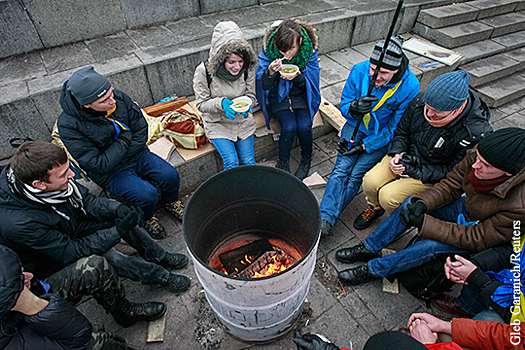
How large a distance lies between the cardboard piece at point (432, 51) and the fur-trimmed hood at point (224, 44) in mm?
4257

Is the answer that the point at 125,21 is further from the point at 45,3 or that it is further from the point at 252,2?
the point at 252,2

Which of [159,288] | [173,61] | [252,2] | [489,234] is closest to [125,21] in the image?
[173,61]

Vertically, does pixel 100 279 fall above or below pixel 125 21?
below

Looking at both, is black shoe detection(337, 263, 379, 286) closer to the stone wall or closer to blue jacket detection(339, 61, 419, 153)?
blue jacket detection(339, 61, 419, 153)

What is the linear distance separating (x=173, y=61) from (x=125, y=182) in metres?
2.02

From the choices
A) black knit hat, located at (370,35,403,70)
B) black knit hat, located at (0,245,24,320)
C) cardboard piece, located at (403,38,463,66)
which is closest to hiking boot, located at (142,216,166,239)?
black knit hat, located at (0,245,24,320)

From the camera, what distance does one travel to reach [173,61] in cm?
414

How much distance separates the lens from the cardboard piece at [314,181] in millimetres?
3990

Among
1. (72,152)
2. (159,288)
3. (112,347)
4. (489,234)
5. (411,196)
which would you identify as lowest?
(159,288)

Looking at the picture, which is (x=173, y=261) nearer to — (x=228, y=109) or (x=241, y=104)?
(x=228, y=109)

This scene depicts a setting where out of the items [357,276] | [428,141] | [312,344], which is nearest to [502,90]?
[428,141]

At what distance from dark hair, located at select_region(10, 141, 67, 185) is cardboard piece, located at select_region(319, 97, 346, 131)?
345 centimetres

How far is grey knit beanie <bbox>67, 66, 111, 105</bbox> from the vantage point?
2.49 meters

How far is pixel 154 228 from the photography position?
11.0ft
